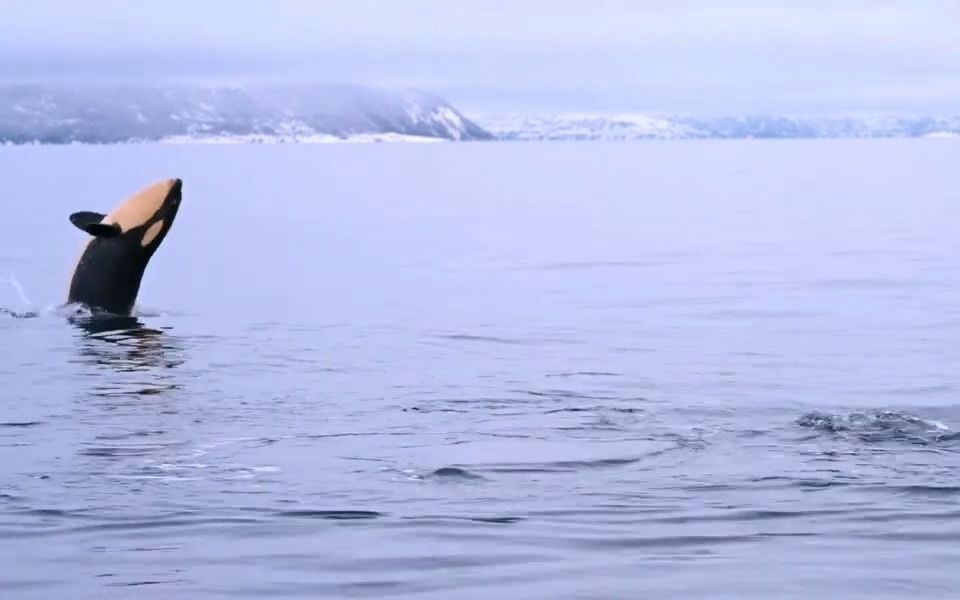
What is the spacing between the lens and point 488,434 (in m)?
14.5

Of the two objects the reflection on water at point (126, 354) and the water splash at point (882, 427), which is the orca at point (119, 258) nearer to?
the reflection on water at point (126, 354)

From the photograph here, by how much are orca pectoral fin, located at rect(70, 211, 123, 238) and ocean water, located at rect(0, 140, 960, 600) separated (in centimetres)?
137

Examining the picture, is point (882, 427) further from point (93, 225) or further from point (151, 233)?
point (151, 233)

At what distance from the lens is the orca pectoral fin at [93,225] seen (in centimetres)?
2317

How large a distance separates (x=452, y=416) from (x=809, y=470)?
12.8ft

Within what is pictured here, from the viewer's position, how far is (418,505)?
38.2ft

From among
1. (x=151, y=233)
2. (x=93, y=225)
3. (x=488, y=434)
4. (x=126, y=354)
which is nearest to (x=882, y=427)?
(x=488, y=434)

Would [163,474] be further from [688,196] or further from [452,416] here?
[688,196]

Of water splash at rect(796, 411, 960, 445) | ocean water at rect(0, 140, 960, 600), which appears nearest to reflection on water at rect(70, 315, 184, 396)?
ocean water at rect(0, 140, 960, 600)

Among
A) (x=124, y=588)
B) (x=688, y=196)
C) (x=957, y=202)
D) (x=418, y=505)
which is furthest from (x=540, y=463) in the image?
(x=688, y=196)

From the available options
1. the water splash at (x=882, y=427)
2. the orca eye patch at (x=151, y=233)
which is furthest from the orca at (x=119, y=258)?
the water splash at (x=882, y=427)

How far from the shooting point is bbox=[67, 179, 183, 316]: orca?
79.8 ft

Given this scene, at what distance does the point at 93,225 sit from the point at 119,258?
126 cm

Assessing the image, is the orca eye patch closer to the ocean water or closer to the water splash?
the ocean water
